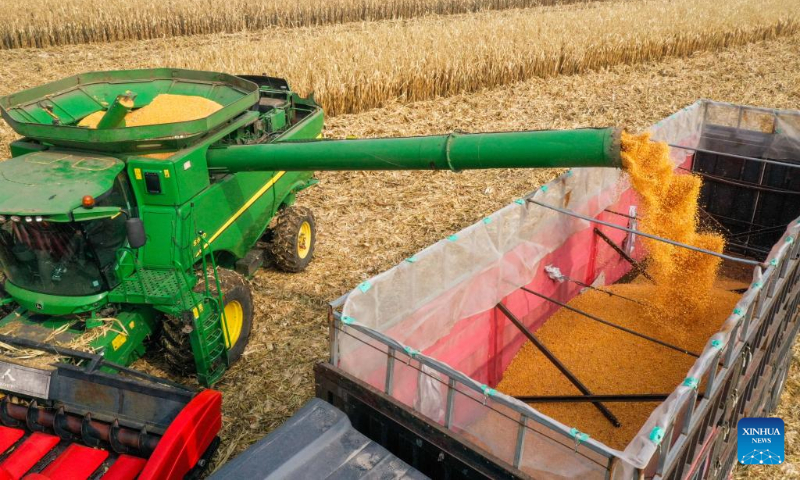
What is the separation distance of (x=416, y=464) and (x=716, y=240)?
4.36m

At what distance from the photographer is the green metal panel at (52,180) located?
4.82 meters

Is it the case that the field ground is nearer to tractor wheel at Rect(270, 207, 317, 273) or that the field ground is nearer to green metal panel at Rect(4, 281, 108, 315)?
tractor wheel at Rect(270, 207, 317, 273)

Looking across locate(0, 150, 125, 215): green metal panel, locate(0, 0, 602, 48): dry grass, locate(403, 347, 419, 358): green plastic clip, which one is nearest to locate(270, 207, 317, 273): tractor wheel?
locate(0, 150, 125, 215): green metal panel

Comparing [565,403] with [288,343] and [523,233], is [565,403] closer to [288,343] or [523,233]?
[523,233]

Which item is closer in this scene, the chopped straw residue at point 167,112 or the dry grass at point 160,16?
the chopped straw residue at point 167,112

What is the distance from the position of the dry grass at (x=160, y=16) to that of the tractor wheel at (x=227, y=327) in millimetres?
16985

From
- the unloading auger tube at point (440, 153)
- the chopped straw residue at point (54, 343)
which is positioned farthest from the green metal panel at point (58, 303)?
the unloading auger tube at point (440, 153)

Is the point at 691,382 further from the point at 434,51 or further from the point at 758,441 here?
the point at 434,51

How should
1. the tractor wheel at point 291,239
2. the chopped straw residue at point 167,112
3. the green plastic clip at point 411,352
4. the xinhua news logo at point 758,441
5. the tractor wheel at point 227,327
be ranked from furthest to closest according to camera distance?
the tractor wheel at point 291,239
the chopped straw residue at point 167,112
the tractor wheel at point 227,327
the xinhua news logo at point 758,441
the green plastic clip at point 411,352

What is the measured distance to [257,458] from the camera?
3117mm

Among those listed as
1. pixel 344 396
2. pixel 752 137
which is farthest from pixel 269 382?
pixel 752 137

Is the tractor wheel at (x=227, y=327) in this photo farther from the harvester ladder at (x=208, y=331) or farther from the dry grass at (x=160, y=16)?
the dry grass at (x=160, y=16)

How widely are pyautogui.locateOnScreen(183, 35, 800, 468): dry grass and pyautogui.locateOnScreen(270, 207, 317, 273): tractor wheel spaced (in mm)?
202

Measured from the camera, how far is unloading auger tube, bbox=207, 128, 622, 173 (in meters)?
4.30
